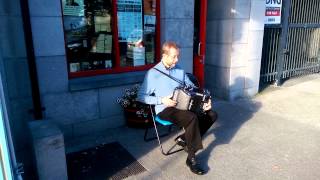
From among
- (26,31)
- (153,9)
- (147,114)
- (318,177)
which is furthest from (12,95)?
(318,177)

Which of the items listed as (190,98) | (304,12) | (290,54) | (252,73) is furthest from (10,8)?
(304,12)

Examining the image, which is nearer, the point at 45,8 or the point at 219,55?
the point at 45,8

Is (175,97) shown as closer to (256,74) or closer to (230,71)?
(230,71)

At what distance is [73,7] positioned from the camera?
4457 mm

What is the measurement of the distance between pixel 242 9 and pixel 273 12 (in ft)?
4.35

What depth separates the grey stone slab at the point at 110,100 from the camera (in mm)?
4772

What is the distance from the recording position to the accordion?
3582mm

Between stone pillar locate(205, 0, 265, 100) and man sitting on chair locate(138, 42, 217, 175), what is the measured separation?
271 centimetres

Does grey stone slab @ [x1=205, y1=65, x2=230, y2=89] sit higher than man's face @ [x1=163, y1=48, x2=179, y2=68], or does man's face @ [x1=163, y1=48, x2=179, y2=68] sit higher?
man's face @ [x1=163, y1=48, x2=179, y2=68]

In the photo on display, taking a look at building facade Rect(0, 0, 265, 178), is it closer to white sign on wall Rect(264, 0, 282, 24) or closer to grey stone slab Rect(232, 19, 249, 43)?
grey stone slab Rect(232, 19, 249, 43)

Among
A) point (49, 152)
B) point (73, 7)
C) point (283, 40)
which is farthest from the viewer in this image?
point (283, 40)

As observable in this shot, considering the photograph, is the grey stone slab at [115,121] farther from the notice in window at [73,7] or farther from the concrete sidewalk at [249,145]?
the notice in window at [73,7]

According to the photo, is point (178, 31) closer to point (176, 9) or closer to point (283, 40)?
point (176, 9)

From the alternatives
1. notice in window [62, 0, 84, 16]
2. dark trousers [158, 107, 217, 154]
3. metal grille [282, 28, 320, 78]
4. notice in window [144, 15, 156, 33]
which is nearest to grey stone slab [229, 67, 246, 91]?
metal grille [282, 28, 320, 78]
